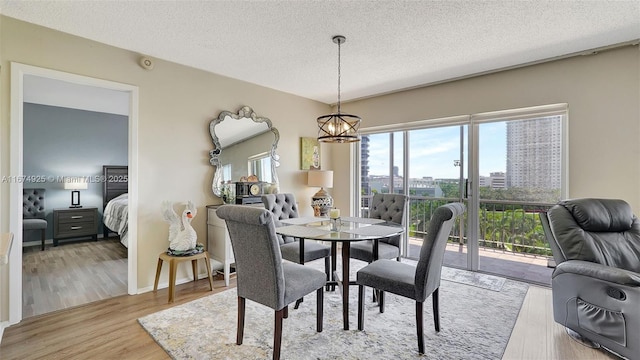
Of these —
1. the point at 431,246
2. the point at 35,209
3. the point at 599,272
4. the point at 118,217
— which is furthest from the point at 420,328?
the point at 35,209

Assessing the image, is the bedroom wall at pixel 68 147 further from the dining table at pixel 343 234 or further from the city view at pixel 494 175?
the city view at pixel 494 175

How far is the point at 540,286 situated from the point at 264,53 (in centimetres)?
396

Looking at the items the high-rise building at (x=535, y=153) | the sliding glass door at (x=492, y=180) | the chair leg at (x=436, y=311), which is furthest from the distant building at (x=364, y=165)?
the chair leg at (x=436, y=311)

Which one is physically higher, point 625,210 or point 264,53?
point 264,53

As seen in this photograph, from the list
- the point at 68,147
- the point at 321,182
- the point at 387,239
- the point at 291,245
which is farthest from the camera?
the point at 68,147

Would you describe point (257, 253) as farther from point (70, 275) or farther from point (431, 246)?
point (70, 275)

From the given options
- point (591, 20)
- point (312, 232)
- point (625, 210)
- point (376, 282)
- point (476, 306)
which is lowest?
point (476, 306)

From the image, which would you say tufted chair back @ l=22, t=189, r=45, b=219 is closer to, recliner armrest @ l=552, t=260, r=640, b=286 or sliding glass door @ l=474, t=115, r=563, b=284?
sliding glass door @ l=474, t=115, r=563, b=284

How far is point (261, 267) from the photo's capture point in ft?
6.30

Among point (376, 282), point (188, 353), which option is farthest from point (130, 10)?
point (376, 282)

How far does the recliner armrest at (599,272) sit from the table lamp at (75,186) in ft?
22.9

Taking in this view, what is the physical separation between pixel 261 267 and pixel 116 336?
1.37m

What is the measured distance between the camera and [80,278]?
11.4 feet

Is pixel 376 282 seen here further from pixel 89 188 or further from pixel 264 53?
pixel 89 188
